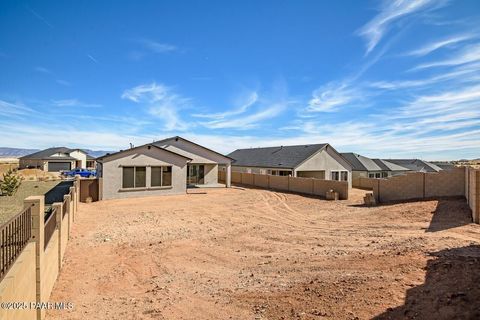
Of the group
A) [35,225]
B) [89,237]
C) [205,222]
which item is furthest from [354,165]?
[35,225]

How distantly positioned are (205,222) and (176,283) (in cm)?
726

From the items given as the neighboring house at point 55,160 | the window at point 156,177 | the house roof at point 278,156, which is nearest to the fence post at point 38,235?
the window at point 156,177

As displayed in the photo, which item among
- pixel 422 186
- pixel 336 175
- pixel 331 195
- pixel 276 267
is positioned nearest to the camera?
pixel 276 267

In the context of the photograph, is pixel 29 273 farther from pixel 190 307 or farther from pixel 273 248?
pixel 273 248

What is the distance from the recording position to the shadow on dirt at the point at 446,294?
4.97 meters

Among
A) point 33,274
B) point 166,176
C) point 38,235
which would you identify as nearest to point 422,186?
point 166,176

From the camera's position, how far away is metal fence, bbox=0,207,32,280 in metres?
4.11

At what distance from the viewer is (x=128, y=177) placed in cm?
2344

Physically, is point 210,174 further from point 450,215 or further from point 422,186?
point 450,215

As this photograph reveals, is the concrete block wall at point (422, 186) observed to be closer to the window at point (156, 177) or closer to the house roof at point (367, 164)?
the window at point (156, 177)

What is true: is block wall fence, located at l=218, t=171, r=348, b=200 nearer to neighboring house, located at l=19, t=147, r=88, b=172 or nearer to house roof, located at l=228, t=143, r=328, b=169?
house roof, located at l=228, t=143, r=328, b=169

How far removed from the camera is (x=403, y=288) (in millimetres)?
6250

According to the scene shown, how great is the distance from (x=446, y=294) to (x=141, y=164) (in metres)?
21.8

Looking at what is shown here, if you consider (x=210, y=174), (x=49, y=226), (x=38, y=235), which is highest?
(x=210, y=174)
